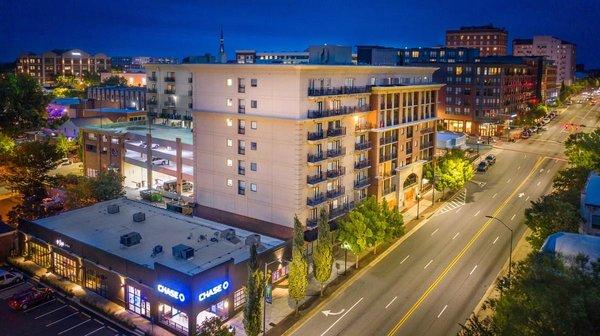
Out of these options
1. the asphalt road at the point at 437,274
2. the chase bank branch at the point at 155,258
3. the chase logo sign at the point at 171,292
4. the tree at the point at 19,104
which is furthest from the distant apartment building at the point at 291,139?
the tree at the point at 19,104

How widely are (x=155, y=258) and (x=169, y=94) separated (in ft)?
232

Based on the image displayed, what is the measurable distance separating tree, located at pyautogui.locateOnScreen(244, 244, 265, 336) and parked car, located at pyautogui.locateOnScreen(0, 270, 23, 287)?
94.2ft

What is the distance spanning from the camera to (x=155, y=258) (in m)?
50.1

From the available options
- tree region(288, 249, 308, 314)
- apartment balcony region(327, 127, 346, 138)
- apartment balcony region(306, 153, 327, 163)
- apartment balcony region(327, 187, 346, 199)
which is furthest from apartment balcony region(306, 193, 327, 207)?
tree region(288, 249, 308, 314)

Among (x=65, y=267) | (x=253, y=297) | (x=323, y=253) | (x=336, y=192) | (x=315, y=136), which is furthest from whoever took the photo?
(x=336, y=192)

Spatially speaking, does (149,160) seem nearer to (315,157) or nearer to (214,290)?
(315,157)

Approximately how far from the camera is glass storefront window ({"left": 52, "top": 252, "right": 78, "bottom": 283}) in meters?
54.6

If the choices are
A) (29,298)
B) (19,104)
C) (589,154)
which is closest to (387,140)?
(589,154)

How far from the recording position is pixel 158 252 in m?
50.8

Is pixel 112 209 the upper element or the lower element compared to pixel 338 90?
lower

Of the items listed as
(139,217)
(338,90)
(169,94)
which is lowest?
(139,217)

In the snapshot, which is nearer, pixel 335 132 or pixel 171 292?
pixel 171 292

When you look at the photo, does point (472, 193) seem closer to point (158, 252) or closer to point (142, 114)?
point (158, 252)

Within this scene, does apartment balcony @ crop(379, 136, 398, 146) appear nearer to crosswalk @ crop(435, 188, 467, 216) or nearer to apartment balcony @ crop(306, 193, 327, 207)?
crosswalk @ crop(435, 188, 467, 216)
